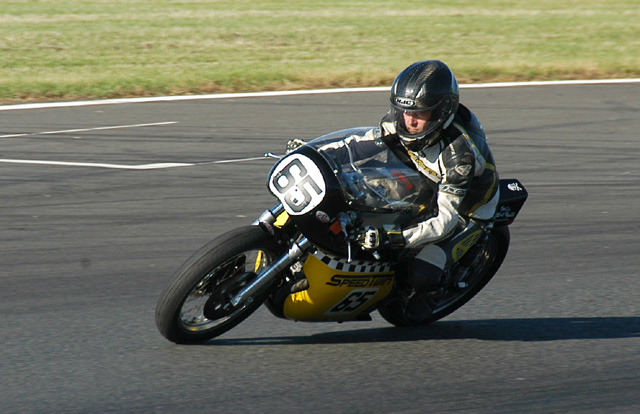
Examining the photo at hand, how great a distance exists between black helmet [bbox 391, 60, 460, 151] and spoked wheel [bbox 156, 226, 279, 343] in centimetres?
90

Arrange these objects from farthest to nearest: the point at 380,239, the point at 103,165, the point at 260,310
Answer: the point at 103,165 < the point at 260,310 < the point at 380,239

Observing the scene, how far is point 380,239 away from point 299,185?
48 centimetres

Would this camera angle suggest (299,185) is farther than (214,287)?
No

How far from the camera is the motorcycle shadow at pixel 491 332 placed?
18.6 ft

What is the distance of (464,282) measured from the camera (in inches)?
236

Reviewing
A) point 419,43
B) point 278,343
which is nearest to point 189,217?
point 278,343

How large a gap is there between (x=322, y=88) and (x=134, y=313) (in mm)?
12185

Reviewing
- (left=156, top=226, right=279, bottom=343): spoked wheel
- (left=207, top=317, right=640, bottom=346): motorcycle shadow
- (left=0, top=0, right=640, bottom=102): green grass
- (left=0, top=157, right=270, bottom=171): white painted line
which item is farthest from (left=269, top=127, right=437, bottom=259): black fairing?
(left=0, top=0, right=640, bottom=102): green grass

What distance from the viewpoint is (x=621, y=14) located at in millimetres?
29875

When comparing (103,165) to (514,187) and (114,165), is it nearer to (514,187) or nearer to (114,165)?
(114,165)

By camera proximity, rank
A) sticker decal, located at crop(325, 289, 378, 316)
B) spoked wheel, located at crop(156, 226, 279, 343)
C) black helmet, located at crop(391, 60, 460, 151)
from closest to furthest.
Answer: spoked wheel, located at crop(156, 226, 279, 343), black helmet, located at crop(391, 60, 460, 151), sticker decal, located at crop(325, 289, 378, 316)

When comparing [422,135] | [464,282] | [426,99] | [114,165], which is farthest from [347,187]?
[114,165]

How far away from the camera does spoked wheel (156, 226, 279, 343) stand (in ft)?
16.6

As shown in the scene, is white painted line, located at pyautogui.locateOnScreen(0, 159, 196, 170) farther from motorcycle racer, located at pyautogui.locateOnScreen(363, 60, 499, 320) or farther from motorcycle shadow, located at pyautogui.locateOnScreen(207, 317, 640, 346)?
motorcycle racer, located at pyautogui.locateOnScreen(363, 60, 499, 320)
